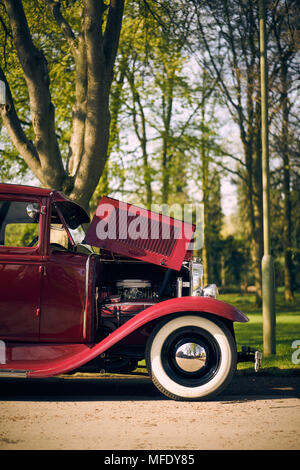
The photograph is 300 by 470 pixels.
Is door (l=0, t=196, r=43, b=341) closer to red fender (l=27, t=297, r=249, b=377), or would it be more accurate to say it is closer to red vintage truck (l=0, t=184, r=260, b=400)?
red vintage truck (l=0, t=184, r=260, b=400)

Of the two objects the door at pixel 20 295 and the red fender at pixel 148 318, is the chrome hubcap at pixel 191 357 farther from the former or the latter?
the door at pixel 20 295

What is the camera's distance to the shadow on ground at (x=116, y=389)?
5.52 metres

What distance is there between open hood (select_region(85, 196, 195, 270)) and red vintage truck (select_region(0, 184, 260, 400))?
0.04 ft

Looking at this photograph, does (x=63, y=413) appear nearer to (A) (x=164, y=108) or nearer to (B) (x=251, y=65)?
(B) (x=251, y=65)

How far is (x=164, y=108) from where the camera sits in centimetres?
2264

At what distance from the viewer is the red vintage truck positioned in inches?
209

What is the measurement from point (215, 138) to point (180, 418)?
1783cm

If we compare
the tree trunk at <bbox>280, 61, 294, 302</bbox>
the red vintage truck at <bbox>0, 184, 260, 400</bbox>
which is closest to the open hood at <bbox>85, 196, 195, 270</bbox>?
the red vintage truck at <bbox>0, 184, 260, 400</bbox>

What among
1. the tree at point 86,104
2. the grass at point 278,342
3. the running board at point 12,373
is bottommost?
the grass at point 278,342

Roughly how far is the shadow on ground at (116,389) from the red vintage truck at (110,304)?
0.31m

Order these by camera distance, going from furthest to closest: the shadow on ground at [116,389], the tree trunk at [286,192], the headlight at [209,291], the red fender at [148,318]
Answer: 1. the tree trunk at [286,192]
2. the headlight at [209,291]
3. the shadow on ground at [116,389]
4. the red fender at [148,318]

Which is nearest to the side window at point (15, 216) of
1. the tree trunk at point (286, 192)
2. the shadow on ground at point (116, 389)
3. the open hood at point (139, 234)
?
the open hood at point (139, 234)

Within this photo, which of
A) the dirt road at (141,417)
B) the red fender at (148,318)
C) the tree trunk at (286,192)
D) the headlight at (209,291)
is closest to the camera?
the dirt road at (141,417)
